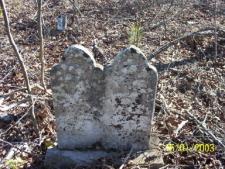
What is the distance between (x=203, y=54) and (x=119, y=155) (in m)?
2.63

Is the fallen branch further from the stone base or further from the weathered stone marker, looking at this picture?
the stone base

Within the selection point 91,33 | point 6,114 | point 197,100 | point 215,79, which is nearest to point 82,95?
point 6,114

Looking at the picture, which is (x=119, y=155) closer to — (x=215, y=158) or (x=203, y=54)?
(x=215, y=158)

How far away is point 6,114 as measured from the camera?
458 centimetres

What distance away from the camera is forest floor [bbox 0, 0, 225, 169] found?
4.06m

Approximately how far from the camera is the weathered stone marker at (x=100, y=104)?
3.56 meters

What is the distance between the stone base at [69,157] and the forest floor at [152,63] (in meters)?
0.12

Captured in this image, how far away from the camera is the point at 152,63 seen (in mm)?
5797
